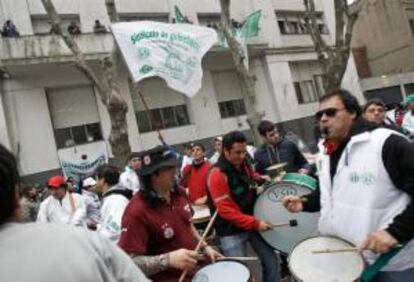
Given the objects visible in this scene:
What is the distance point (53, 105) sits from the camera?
20.4m

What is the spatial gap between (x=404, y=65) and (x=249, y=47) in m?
16.9

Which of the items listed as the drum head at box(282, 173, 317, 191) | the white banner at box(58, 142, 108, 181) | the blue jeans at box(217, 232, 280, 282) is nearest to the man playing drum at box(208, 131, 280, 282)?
the blue jeans at box(217, 232, 280, 282)

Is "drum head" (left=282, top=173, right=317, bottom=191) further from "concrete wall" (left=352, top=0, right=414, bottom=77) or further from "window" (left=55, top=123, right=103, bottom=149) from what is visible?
"concrete wall" (left=352, top=0, right=414, bottom=77)

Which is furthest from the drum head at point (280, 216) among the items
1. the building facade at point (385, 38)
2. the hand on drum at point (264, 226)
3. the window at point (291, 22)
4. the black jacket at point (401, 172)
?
the building facade at point (385, 38)

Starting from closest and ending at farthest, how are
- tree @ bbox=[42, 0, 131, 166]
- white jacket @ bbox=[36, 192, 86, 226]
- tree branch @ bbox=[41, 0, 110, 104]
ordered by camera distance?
white jacket @ bbox=[36, 192, 86, 226], tree branch @ bbox=[41, 0, 110, 104], tree @ bbox=[42, 0, 131, 166]

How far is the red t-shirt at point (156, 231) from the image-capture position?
371cm

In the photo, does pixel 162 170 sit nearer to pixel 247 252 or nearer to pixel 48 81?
pixel 247 252

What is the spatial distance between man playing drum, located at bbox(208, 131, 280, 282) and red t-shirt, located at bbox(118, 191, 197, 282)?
5.05 ft

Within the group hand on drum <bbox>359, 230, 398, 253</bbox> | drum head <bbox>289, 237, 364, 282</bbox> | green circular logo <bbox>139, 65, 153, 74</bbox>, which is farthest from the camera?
green circular logo <bbox>139, 65, 153, 74</bbox>

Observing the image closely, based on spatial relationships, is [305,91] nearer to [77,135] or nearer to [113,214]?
[77,135]

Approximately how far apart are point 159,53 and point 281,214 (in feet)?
19.3

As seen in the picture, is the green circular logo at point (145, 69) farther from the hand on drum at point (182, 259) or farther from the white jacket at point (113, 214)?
the hand on drum at point (182, 259)

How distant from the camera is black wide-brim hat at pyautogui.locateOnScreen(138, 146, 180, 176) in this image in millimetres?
3840

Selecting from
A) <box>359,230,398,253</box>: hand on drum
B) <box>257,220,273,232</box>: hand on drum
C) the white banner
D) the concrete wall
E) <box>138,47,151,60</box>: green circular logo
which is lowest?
<box>257,220,273,232</box>: hand on drum
